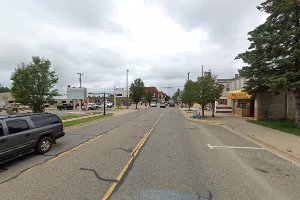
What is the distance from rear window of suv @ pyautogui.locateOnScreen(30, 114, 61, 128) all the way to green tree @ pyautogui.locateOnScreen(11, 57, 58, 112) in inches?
321

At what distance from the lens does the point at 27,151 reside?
29.9ft

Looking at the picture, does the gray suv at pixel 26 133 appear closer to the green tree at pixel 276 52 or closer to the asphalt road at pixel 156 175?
the asphalt road at pixel 156 175

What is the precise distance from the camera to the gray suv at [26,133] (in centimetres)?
→ 810

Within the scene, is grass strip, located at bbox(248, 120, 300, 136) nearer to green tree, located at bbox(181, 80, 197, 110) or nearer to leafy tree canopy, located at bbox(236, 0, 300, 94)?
leafy tree canopy, located at bbox(236, 0, 300, 94)

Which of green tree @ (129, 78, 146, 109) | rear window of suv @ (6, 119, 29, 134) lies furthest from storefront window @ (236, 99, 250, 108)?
green tree @ (129, 78, 146, 109)

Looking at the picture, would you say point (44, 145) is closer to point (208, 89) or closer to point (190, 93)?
point (208, 89)

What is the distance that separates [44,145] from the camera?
32.9ft

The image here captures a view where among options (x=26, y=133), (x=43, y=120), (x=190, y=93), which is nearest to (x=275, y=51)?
(x=43, y=120)

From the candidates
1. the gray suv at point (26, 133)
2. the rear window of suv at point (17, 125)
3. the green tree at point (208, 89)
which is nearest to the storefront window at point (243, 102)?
the green tree at point (208, 89)

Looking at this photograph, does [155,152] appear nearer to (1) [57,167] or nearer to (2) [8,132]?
(1) [57,167]

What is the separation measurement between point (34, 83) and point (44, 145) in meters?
9.70

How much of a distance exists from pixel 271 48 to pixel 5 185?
62.9ft

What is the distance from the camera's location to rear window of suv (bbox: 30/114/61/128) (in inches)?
391

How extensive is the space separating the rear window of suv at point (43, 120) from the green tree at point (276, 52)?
13.7 m
